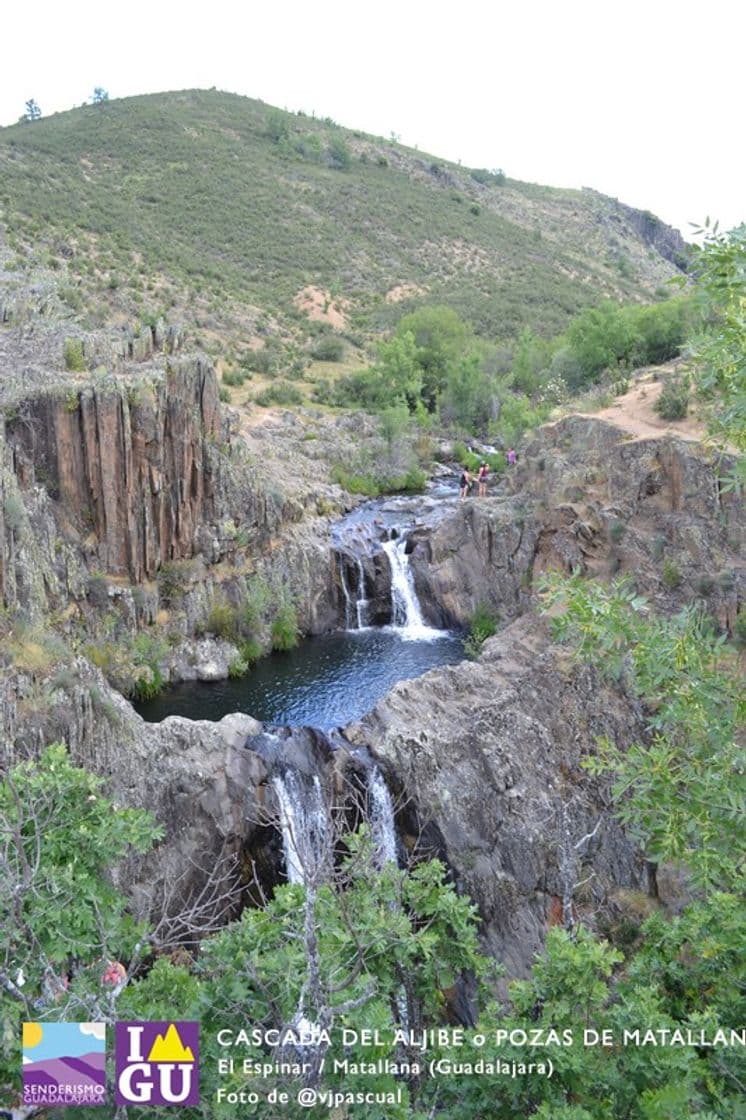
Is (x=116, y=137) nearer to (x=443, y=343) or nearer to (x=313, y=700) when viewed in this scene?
(x=443, y=343)

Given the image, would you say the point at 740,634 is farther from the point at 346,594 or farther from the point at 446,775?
the point at 346,594

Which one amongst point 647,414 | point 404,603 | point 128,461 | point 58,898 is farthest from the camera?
point 404,603

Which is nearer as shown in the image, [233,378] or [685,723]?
[685,723]

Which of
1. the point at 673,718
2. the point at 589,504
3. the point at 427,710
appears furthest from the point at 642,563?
the point at 673,718

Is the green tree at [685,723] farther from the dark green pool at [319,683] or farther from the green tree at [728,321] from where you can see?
the dark green pool at [319,683]

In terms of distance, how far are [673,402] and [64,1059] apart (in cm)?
1953

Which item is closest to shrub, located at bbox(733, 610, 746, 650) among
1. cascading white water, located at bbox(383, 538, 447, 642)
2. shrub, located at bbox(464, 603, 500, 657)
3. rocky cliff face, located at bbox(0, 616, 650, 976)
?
rocky cliff face, located at bbox(0, 616, 650, 976)

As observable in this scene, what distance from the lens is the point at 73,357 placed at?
23.8m

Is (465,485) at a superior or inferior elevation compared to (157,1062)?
superior

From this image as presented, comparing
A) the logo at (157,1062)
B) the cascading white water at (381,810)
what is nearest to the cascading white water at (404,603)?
the cascading white water at (381,810)

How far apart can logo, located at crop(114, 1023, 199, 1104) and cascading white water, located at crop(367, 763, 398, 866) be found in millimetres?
10183

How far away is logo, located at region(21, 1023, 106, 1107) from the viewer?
5.73 m

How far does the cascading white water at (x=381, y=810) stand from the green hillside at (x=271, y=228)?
26.5m

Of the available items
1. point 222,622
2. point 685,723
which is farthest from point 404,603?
point 685,723
